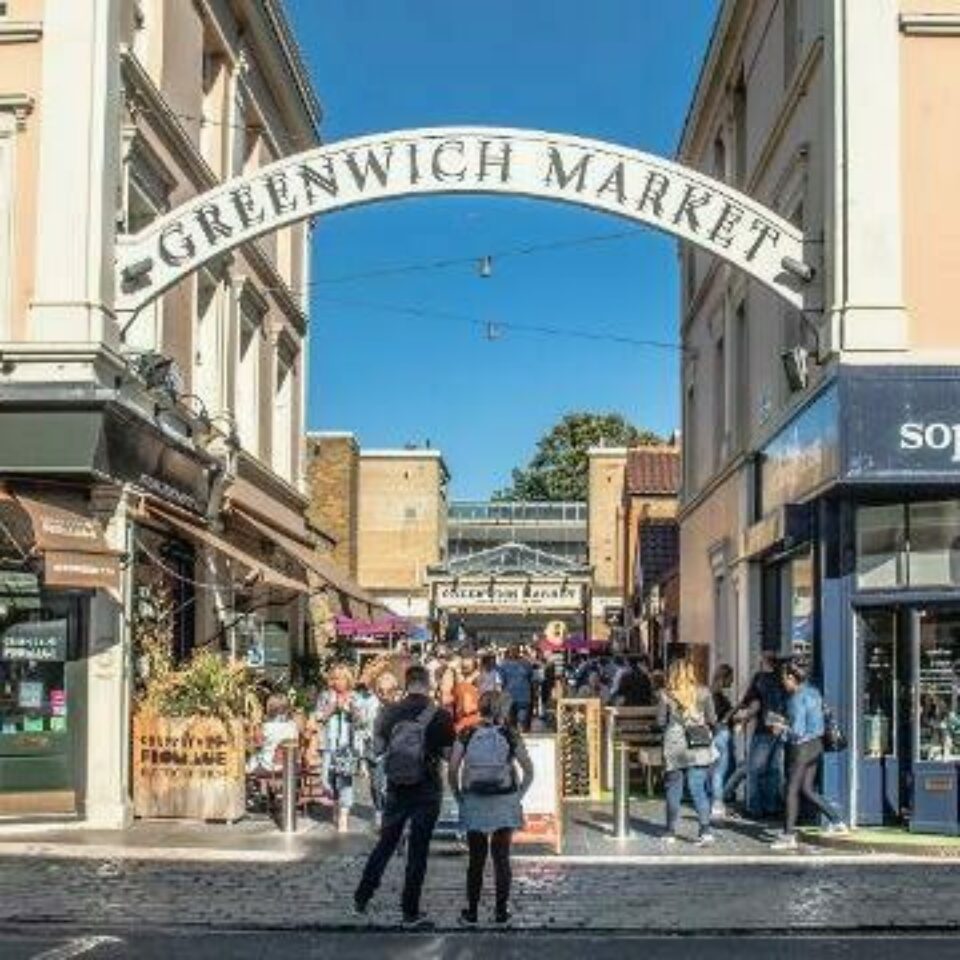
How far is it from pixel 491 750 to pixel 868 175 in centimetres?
802

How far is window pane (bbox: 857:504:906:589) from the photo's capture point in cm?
1689

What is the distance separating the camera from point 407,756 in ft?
37.7

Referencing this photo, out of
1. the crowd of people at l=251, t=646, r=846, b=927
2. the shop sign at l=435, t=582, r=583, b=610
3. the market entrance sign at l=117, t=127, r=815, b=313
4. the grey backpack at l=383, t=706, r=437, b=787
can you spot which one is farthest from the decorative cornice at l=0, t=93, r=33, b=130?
the shop sign at l=435, t=582, r=583, b=610

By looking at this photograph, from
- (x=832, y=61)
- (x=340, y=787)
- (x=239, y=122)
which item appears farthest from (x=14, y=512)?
(x=239, y=122)

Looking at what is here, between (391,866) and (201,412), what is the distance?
382 inches

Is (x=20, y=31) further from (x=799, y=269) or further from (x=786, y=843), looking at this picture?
(x=786, y=843)

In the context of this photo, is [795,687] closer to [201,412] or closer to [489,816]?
[489,816]

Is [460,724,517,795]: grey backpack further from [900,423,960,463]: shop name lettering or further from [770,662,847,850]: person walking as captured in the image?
[900,423,960,463]: shop name lettering

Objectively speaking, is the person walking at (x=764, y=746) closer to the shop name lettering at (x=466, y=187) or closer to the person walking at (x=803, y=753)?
the person walking at (x=803, y=753)

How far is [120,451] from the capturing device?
59.1 feet

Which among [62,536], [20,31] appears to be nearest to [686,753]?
[62,536]

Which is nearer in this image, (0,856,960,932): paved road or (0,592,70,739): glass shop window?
(0,856,960,932): paved road

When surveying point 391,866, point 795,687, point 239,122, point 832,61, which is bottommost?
point 391,866

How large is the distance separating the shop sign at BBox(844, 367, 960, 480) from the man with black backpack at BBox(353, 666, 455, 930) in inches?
245
